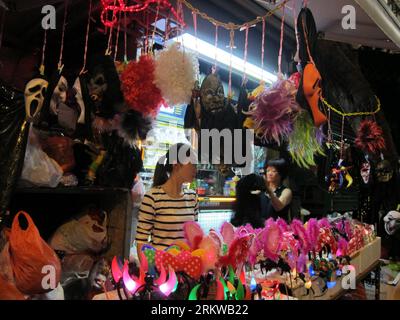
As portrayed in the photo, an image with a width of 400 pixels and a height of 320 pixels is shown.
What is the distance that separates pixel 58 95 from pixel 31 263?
0.75m

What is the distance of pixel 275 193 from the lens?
304 cm

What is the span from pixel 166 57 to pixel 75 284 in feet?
4.27

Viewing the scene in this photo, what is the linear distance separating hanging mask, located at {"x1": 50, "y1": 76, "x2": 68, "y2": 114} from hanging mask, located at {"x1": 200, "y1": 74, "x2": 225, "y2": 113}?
711mm

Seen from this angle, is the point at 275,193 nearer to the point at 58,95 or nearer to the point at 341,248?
the point at 341,248

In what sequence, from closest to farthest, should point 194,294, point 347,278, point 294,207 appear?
1. point 194,294
2. point 347,278
3. point 294,207

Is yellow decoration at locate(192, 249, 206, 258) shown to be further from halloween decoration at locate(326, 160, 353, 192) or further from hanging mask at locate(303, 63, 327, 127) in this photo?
halloween decoration at locate(326, 160, 353, 192)

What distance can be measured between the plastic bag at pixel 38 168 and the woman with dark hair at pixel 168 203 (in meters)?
0.60

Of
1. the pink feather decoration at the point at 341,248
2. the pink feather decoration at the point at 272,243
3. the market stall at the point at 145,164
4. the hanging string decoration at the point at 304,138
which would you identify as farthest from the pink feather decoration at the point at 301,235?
the hanging string decoration at the point at 304,138

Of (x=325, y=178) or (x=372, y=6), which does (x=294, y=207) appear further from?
(x=372, y=6)

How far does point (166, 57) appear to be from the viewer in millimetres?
1812

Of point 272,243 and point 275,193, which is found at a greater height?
point 275,193

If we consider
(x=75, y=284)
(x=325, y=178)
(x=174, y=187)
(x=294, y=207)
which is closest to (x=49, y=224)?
(x=75, y=284)

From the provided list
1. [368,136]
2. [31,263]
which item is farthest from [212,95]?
[368,136]

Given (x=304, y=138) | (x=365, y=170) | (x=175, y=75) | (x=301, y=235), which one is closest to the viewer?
(x=175, y=75)
